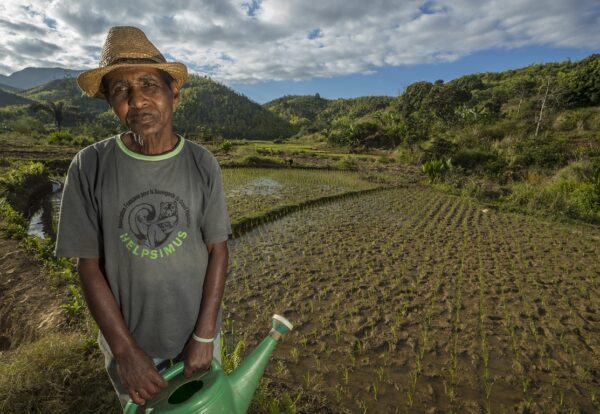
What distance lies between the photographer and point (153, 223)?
3.52ft

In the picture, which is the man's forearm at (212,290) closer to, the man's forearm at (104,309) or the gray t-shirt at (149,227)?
the gray t-shirt at (149,227)

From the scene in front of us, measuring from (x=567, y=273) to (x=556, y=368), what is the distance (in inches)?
112

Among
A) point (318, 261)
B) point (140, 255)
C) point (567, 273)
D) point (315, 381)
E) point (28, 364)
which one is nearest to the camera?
point (140, 255)

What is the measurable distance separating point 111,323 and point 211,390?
1.49 feet

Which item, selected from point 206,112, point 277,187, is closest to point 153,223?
point 277,187

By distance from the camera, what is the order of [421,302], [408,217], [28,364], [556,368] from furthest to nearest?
[408,217] → [421,302] → [556,368] → [28,364]

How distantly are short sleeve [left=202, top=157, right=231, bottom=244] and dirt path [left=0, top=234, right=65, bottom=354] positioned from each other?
2.65 m

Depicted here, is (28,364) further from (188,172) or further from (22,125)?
(22,125)

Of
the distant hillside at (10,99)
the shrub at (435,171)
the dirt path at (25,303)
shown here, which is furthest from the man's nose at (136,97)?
the distant hillside at (10,99)

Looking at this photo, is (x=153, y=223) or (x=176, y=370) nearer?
(x=176, y=370)

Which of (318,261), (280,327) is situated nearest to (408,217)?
(318,261)

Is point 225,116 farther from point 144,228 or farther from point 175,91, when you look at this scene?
point 144,228

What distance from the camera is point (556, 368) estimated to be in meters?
3.07

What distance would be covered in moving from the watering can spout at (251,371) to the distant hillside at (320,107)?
7275 cm
